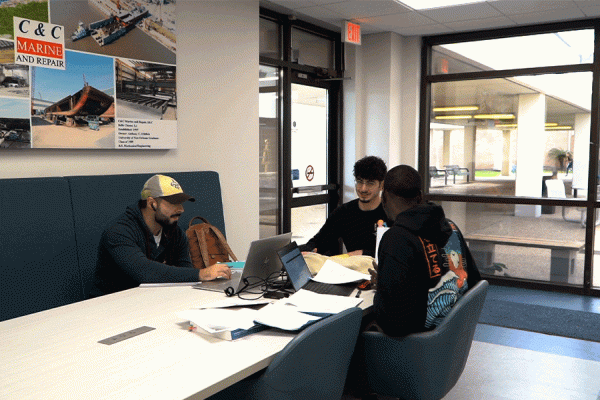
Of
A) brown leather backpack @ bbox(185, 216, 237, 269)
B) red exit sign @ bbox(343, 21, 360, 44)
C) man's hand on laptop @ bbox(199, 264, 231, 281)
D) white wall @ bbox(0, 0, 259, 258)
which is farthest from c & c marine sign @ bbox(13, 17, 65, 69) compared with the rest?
red exit sign @ bbox(343, 21, 360, 44)

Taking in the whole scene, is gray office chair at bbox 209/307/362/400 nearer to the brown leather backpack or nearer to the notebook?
the notebook

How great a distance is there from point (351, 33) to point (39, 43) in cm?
333

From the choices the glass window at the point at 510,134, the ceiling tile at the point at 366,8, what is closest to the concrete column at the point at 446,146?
the glass window at the point at 510,134

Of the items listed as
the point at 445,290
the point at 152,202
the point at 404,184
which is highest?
the point at 404,184

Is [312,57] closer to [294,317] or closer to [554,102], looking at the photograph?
[554,102]

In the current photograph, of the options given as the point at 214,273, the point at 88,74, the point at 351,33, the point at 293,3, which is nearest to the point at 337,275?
the point at 214,273

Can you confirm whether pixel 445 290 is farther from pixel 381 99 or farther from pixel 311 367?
pixel 381 99

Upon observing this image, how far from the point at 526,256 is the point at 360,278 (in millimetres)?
4016

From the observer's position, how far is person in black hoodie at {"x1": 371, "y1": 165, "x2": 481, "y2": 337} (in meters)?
2.16

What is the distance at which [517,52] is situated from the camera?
6008mm

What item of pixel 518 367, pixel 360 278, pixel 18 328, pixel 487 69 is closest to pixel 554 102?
pixel 487 69

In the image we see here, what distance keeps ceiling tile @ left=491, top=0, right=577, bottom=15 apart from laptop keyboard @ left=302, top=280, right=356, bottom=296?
11.3ft

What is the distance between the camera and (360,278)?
280 cm

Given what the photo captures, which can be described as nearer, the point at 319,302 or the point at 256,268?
the point at 319,302
